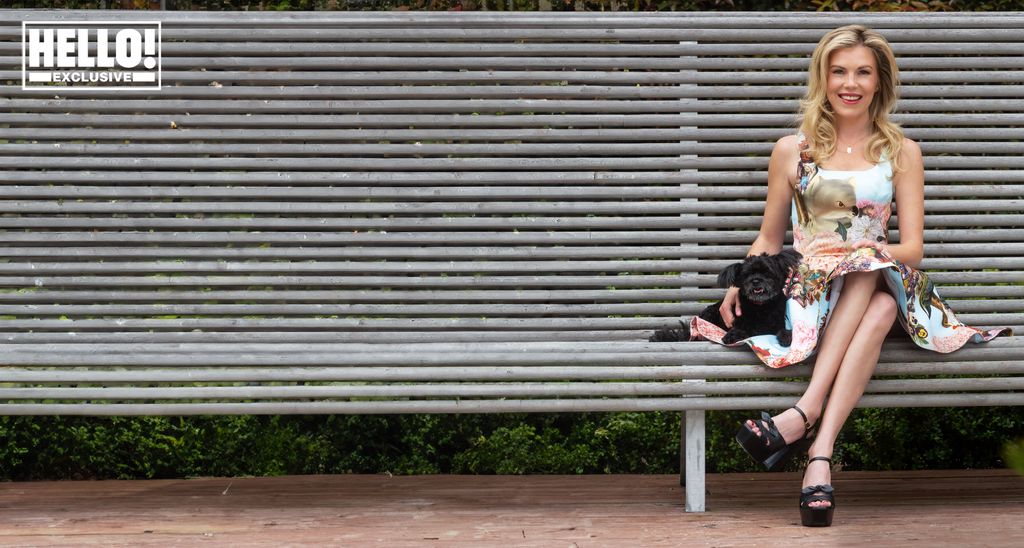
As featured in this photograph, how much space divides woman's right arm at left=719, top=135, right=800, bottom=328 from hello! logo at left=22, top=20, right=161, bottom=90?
1.93m

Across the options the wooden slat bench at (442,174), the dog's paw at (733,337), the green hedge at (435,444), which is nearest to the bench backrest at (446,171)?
the wooden slat bench at (442,174)

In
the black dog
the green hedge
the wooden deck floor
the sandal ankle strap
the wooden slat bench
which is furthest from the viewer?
the green hedge

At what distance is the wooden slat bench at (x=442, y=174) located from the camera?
3.68 metres

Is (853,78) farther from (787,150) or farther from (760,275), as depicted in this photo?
(760,275)

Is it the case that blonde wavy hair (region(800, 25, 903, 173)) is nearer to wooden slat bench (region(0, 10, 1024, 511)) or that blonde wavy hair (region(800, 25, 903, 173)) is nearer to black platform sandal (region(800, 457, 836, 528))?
wooden slat bench (region(0, 10, 1024, 511))

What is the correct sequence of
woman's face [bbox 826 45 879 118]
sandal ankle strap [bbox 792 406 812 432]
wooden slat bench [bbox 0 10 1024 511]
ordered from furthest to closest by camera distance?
wooden slat bench [bbox 0 10 1024 511] → woman's face [bbox 826 45 879 118] → sandal ankle strap [bbox 792 406 812 432]

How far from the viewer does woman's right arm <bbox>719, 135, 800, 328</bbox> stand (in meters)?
3.56

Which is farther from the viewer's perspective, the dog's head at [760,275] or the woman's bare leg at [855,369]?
the dog's head at [760,275]

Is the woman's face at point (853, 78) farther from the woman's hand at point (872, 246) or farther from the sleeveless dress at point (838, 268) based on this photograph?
the woman's hand at point (872, 246)

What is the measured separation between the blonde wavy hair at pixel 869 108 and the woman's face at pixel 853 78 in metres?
0.02

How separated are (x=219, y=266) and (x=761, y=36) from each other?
1.85 m

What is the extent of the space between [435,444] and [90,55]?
1.96 m

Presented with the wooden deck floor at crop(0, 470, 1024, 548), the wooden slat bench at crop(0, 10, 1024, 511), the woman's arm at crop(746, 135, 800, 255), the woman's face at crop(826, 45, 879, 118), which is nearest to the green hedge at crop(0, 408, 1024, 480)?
the wooden deck floor at crop(0, 470, 1024, 548)

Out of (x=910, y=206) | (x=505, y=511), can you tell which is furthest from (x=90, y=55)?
(x=910, y=206)
